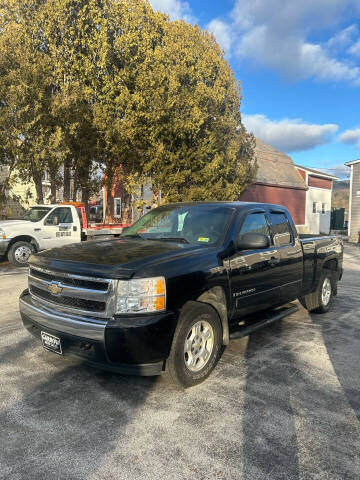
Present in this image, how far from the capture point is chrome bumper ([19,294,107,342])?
3.03 metres

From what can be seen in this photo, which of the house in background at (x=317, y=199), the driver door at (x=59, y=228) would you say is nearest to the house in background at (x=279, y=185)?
the house in background at (x=317, y=199)

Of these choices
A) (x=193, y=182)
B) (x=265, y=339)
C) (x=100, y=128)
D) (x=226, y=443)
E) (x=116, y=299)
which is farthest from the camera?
(x=193, y=182)

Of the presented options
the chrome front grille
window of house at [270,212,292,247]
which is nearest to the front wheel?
window of house at [270,212,292,247]

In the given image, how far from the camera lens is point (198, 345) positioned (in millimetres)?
3506

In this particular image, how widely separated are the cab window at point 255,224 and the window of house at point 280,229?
0.57 feet

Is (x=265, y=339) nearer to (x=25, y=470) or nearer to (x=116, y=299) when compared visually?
(x=116, y=299)

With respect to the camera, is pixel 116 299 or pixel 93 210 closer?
pixel 116 299

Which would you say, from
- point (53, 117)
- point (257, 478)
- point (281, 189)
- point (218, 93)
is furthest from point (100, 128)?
point (281, 189)

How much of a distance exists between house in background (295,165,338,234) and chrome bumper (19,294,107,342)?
29.9 metres

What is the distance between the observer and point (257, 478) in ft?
7.54

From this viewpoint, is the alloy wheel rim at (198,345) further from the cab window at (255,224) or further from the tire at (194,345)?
the cab window at (255,224)

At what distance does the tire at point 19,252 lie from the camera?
1051cm

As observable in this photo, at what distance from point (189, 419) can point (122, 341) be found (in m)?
0.83

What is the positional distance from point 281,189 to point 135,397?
91.1 ft
